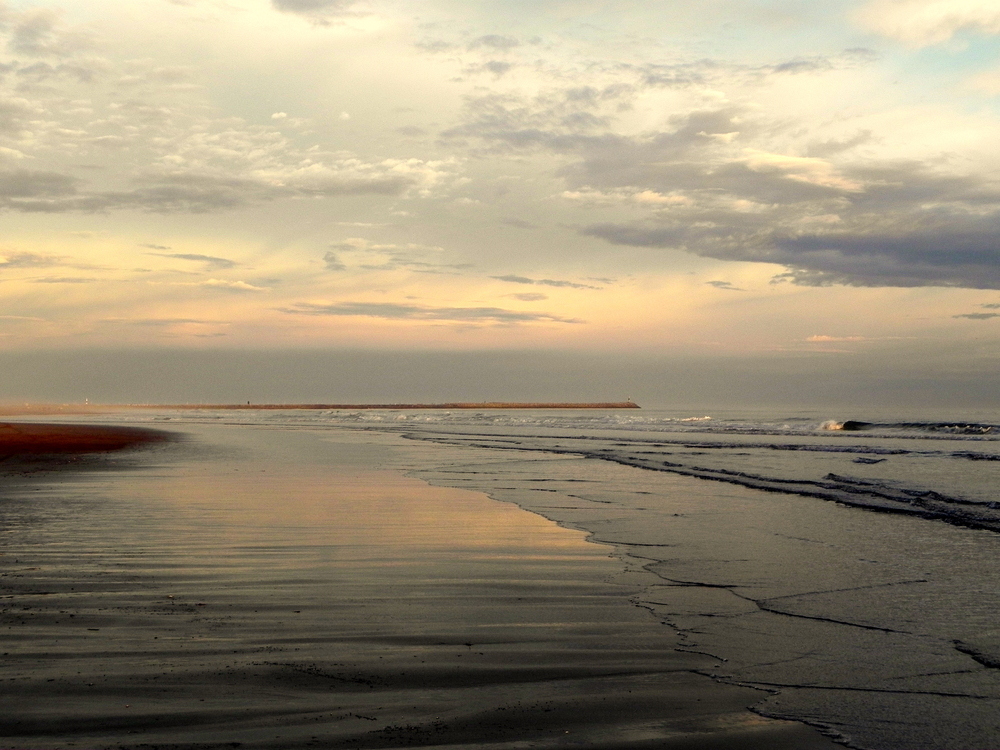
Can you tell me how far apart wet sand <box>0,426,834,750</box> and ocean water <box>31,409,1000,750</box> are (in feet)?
1.34

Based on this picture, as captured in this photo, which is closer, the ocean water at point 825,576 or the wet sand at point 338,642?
the wet sand at point 338,642

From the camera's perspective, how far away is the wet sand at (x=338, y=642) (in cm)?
410

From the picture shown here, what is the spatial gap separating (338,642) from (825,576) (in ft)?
17.2

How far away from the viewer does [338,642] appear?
557cm

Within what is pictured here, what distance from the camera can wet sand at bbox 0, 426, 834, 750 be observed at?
410 centimetres

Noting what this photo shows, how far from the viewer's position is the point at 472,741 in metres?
3.93

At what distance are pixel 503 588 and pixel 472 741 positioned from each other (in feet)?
11.7

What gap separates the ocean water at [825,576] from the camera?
4691 millimetres

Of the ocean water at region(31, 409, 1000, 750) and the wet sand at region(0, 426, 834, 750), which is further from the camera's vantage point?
the ocean water at region(31, 409, 1000, 750)

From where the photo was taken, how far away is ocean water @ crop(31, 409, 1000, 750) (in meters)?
4.69

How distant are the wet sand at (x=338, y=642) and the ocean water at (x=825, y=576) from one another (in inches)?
16.1

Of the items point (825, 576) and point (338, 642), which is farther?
point (825, 576)

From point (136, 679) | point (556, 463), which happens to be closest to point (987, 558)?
point (136, 679)

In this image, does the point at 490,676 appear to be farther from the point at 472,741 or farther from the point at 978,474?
the point at 978,474
